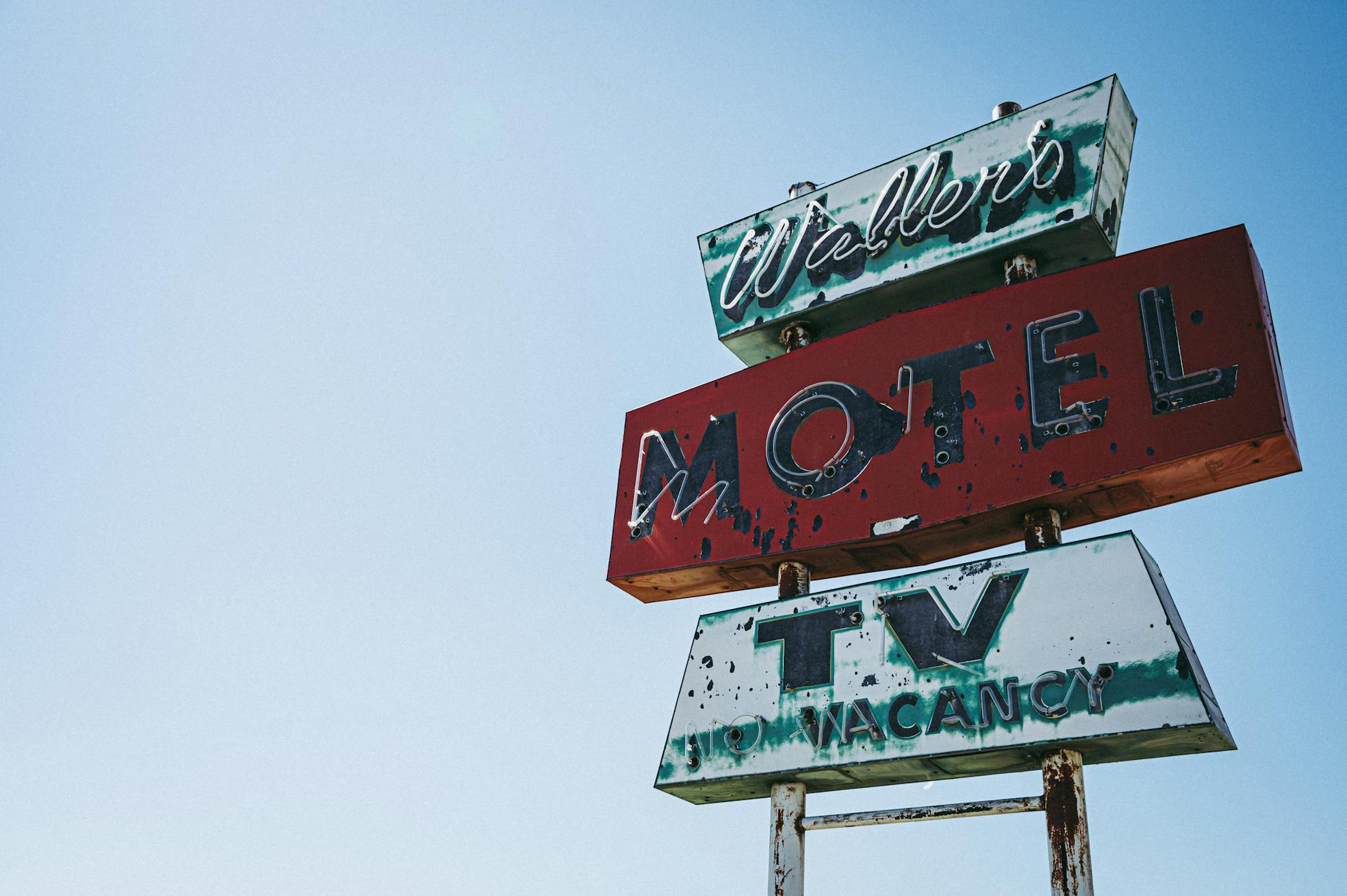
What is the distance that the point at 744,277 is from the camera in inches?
371

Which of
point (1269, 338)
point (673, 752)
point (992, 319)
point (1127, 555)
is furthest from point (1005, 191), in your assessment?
point (673, 752)

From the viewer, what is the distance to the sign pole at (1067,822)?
591cm

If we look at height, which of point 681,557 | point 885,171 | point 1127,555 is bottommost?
point 1127,555

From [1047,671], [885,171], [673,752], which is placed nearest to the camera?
[1047,671]

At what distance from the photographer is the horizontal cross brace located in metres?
6.28

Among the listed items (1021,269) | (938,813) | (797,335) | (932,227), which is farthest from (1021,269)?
(938,813)

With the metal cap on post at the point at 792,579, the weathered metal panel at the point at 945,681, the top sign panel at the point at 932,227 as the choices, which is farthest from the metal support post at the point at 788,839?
the top sign panel at the point at 932,227

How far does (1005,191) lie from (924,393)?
166 centimetres

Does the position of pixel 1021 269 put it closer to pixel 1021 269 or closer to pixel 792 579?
pixel 1021 269

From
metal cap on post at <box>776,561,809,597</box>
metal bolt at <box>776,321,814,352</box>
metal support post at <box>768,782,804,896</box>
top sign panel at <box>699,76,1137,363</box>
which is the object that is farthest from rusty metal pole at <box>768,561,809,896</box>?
top sign panel at <box>699,76,1137,363</box>

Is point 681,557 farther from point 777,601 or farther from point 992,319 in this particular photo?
point 992,319

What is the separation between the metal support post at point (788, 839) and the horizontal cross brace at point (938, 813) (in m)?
0.18

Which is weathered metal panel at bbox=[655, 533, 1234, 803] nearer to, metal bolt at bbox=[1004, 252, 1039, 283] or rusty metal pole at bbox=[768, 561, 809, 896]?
rusty metal pole at bbox=[768, 561, 809, 896]

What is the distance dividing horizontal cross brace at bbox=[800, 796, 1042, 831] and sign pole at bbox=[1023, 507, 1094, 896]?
11 cm
